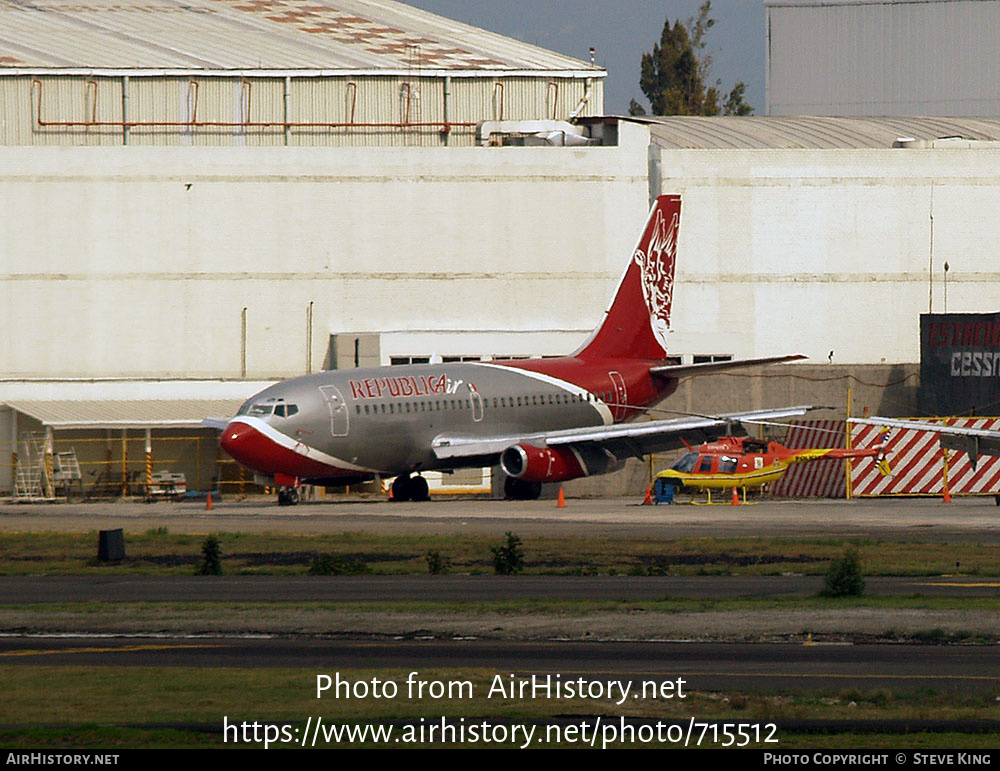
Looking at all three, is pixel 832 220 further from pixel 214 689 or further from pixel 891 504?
pixel 214 689

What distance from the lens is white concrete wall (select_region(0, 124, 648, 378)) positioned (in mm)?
73750

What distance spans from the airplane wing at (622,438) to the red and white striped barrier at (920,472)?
13.4 feet

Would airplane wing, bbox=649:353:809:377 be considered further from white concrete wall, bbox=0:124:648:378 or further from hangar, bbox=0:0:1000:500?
white concrete wall, bbox=0:124:648:378

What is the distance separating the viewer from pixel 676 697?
703 inches

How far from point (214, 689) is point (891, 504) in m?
39.9

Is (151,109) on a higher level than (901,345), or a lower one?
higher

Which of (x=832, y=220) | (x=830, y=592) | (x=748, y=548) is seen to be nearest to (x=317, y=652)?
(x=830, y=592)

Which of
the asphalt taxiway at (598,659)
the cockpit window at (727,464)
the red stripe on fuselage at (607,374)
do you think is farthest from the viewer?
A: the red stripe on fuselage at (607,374)

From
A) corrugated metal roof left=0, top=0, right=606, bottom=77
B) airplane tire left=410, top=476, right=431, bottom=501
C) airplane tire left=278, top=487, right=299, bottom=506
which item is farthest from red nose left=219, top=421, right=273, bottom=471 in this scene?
corrugated metal roof left=0, top=0, right=606, bottom=77

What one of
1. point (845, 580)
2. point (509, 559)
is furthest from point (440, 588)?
point (845, 580)

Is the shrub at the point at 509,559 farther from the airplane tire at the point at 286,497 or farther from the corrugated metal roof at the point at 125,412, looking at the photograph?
the corrugated metal roof at the point at 125,412

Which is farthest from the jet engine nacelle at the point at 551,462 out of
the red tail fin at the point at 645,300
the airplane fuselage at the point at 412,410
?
the red tail fin at the point at 645,300

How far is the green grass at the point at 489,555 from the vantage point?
33.9 meters

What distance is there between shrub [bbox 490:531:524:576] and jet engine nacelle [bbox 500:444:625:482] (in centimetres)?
2284
